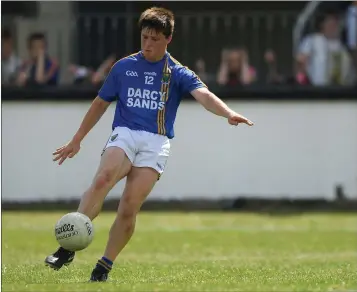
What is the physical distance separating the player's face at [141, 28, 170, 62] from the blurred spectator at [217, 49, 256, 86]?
1156 centimetres

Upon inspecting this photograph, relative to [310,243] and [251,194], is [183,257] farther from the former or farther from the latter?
[251,194]

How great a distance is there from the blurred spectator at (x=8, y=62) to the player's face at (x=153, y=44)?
11.8 meters

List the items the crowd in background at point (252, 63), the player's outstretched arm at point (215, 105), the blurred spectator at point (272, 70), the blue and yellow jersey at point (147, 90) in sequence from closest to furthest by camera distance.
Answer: the player's outstretched arm at point (215, 105) → the blue and yellow jersey at point (147, 90) → the crowd in background at point (252, 63) → the blurred spectator at point (272, 70)

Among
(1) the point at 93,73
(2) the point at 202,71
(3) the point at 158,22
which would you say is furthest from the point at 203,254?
(1) the point at 93,73

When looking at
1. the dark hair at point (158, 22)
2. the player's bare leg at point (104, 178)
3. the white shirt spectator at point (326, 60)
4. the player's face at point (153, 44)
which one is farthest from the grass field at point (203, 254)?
the white shirt spectator at point (326, 60)

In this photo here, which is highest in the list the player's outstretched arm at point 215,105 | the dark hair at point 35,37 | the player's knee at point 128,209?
the player's outstretched arm at point 215,105

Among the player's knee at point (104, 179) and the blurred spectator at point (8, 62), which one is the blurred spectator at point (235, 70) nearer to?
the blurred spectator at point (8, 62)

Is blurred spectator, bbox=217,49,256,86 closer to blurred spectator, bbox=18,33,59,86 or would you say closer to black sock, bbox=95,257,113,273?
blurred spectator, bbox=18,33,59,86

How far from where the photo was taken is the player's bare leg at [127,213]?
1030cm

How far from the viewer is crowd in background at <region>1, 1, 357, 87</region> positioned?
72.5ft

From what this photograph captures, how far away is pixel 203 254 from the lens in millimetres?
14711

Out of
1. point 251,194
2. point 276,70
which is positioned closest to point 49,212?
point 251,194

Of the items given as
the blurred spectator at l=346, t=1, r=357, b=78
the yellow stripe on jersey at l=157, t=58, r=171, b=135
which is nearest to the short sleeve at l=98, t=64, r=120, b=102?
the yellow stripe on jersey at l=157, t=58, r=171, b=135

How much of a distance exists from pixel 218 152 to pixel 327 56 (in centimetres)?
275
